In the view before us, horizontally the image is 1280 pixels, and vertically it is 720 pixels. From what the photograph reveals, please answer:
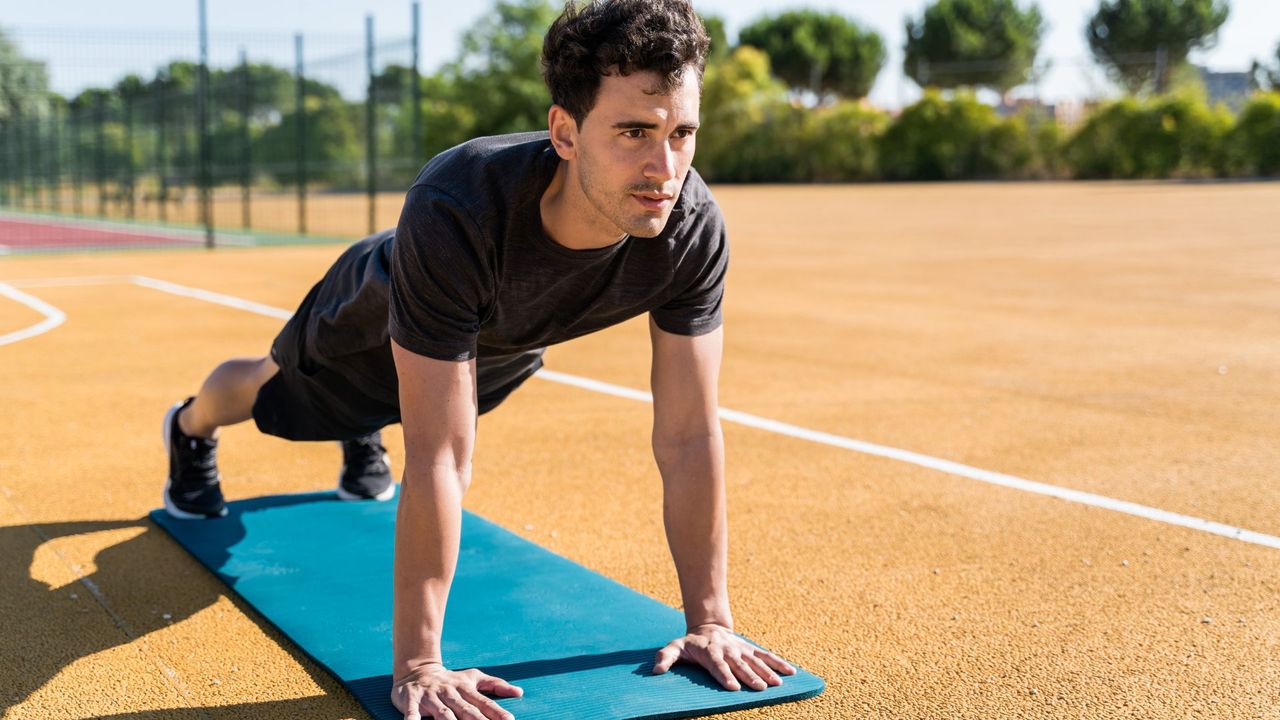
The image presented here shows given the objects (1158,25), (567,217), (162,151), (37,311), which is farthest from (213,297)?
(1158,25)

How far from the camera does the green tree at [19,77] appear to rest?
1783 centimetres

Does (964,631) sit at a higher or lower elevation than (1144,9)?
lower

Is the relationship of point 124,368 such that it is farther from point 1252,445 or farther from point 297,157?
point 297,157

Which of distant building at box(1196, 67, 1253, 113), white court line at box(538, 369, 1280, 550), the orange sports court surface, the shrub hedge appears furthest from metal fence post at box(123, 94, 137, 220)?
distant building at box(1196, 67, 1253, 113)

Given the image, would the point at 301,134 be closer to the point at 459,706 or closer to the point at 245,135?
the point at 245,135

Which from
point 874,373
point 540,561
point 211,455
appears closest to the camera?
point 540,561

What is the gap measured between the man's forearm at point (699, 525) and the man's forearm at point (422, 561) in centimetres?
57

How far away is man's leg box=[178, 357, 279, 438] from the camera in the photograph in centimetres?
359

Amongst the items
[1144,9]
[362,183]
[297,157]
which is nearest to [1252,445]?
[362,183]

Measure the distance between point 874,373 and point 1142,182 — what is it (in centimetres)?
2992

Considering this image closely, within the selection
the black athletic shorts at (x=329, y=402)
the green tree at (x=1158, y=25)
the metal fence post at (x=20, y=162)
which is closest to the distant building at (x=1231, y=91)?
the metal fence post at (x=20, y=162)

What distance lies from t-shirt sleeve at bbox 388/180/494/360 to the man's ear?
235mm

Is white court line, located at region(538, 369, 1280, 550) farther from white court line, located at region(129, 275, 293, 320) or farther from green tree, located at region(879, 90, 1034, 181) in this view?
green tree, located at region(879, 90, 1034, 181)

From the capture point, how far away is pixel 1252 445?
5.06 m
